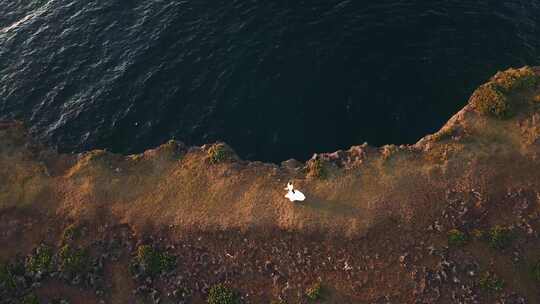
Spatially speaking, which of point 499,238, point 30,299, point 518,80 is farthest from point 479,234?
point 30,299

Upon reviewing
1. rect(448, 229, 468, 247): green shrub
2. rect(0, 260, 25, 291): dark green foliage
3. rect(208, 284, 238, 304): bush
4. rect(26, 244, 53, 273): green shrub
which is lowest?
rect(208, 284, 238, 304): bush

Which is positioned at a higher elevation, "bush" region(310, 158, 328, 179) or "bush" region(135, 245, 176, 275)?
"bush" region(310, 158, 328, 179)

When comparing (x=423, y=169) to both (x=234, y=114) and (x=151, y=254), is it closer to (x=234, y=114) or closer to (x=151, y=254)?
(x=234, y=114)

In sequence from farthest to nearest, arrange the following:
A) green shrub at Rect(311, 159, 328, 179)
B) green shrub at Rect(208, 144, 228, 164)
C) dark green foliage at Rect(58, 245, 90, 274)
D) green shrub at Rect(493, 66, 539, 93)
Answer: green shrub at Rect(493, 66, 539, 93) → green shrub at Rect(208, 144, 228, 164) → green shrub at Rect(311, 159, 328, 179) → dark green foliage at Rect(58, 245, 90, 274)

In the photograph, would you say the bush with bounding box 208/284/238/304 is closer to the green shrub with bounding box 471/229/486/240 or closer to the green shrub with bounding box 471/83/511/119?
the green shrub with bounding box 471/229/486/240

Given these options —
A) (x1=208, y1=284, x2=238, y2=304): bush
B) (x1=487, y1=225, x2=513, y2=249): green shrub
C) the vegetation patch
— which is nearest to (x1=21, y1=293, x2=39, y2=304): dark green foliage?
(x1=208, y1=284, x2=238, y2=304): bush

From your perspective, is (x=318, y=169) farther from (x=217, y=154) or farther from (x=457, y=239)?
(x=457, y=239)

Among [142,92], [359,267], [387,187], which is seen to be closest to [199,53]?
[142,92]

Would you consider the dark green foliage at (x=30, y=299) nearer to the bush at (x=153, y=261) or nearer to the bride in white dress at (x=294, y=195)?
the bush at (x=153, y=261)
